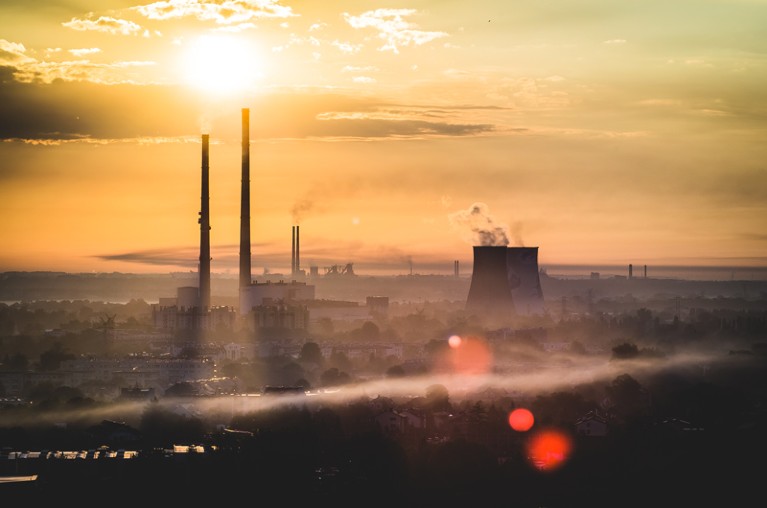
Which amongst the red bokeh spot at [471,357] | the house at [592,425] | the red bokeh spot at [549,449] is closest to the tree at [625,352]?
the red bokeh spot at [471,357]

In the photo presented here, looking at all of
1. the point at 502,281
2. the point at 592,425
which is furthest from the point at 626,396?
the point at 502,281

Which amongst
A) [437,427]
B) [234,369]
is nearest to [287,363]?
[234,369]

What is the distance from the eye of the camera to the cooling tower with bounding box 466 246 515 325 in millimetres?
99875

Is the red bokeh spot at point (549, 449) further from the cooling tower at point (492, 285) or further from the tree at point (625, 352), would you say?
the cooling tower at point (492, 285)

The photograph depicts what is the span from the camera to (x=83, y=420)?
55.4 m

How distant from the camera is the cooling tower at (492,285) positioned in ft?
328

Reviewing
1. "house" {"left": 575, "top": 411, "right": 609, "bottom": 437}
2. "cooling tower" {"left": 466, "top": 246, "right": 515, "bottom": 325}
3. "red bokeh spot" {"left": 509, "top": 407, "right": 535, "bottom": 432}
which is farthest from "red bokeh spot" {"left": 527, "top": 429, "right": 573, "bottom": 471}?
"cooling tower" {"left": 466, "top": 246, "right": 515, "bottom": 325}

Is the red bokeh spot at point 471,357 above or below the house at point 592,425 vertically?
below

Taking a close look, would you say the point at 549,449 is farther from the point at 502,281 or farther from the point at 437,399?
the point at 502,281

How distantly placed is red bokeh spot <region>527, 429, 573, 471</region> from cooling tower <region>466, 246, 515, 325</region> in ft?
168

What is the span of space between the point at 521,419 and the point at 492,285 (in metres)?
51.0

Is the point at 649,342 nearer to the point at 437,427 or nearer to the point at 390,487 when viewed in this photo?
the point at 437,427

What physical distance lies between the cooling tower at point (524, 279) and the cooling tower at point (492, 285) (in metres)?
1.00

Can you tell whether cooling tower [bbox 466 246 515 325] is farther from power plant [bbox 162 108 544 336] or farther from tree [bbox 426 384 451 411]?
tree [bbox 426 384 451 411]
